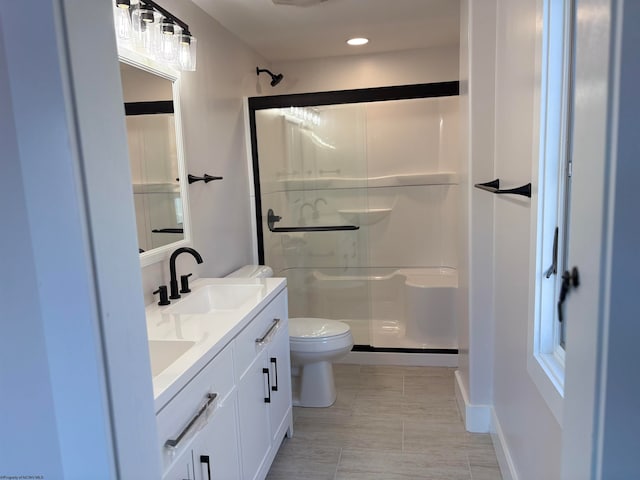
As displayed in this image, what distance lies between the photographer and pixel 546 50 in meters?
1.27

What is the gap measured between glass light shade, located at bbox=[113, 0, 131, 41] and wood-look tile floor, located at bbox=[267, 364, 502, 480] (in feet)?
6.50

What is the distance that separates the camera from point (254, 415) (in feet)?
5.78

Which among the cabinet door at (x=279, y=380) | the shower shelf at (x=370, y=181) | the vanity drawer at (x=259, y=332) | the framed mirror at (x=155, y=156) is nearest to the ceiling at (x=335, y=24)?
the framed mirror at (x=155, y=156)

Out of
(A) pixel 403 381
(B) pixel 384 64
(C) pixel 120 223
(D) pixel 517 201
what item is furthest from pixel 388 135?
(C) pixel 120 223

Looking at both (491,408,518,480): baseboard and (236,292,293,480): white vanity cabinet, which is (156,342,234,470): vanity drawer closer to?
(236,292,293,480): white vanity cabinet

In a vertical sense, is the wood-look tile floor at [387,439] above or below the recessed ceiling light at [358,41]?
below

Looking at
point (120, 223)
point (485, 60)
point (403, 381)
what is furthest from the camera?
point (403, 381)

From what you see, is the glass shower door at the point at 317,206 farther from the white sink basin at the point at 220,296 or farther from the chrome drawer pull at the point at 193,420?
the chrome drawer pull at the point at 193,420

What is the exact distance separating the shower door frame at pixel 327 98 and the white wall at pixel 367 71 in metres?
0.41

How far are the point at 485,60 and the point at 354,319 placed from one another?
2.04 m

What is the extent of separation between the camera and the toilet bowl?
2.53m

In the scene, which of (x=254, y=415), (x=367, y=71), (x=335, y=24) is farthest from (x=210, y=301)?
(x=367, y=71)

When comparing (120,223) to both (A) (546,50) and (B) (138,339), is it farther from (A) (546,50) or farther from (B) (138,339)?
(A) (546,50)

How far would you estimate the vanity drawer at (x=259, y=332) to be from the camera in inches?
63.6
